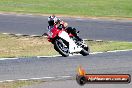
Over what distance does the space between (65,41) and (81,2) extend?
189 ft

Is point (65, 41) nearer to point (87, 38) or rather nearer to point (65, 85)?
point (65, 85)

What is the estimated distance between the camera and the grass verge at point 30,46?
1123 inches

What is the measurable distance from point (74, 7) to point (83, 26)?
15220 mm

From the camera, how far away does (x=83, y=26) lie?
47.7 meters

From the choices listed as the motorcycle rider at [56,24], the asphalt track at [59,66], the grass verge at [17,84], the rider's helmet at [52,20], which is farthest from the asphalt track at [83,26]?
the rider's helmet at [52,20]

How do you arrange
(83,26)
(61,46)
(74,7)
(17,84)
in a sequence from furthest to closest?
1. (74,7)
2. (83,26)
3. (17,84)
4. (61,46)

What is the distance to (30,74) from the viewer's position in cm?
2239

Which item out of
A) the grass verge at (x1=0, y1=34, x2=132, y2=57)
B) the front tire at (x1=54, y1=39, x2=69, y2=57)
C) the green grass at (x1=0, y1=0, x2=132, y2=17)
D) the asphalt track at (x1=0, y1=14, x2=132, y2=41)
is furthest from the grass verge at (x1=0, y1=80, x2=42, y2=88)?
the green grass at (x1=0, y1=0, x2=132, y2=17)

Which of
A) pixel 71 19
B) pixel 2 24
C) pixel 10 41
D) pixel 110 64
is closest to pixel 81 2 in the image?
pixel 71 19

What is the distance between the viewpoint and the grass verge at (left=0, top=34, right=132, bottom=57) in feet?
93.6

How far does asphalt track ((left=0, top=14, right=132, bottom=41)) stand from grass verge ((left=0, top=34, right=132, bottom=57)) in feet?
14.5

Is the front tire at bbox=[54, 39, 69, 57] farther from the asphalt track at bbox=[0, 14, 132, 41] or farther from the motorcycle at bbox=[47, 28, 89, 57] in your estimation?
the asphalt track at bbox=[0, 14, 132, 41]

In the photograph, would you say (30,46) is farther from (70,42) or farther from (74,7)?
A: (74,7)

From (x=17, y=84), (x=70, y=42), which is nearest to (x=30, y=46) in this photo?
(x=17, y=84)
